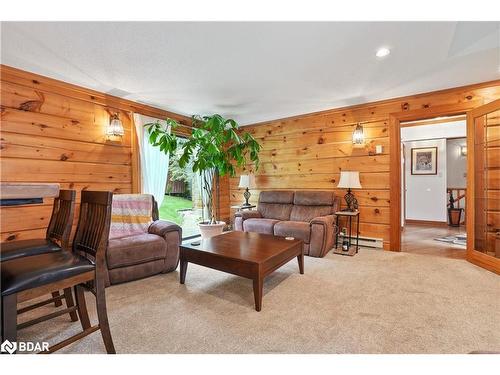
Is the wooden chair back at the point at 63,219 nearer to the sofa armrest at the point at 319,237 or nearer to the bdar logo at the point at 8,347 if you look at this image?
the bdar logo at the point at 8,347

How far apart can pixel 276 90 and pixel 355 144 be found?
1646mm

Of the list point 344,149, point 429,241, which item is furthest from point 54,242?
point 429,241

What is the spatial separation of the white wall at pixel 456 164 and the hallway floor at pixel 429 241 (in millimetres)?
1225

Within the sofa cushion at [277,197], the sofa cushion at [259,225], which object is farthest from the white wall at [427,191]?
the sofa cushion at [259,225]

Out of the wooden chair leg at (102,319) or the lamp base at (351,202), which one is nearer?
the wooden chair leg at (102,319)

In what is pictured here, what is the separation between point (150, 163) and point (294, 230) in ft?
8.19

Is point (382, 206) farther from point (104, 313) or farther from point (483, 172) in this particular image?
point (104, 313)

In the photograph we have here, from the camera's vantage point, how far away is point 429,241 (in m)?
4.32

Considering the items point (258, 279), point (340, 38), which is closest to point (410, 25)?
point (340, 38)

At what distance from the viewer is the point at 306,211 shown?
4.12 metres

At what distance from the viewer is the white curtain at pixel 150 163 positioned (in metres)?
3.69

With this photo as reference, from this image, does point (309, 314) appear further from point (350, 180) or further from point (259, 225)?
point (350, 180)

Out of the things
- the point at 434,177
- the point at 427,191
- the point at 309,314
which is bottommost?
the point at 309,314
